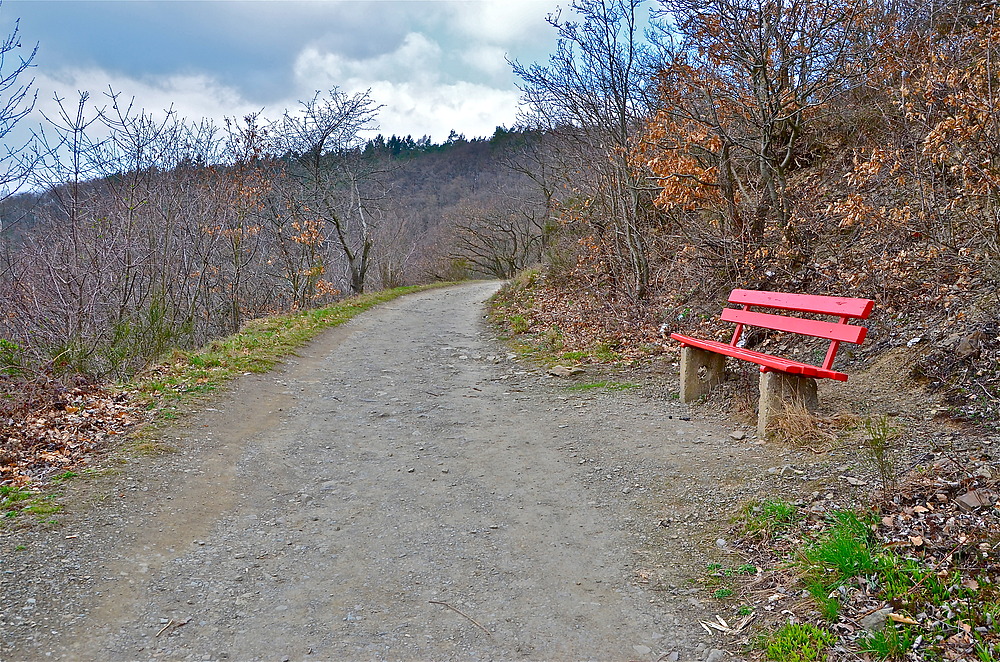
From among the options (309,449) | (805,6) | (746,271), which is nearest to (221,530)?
(309,449)

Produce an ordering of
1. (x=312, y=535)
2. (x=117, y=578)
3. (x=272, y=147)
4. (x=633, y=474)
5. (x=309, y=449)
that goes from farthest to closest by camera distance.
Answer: (x=272, y=147)
(x=309, y=449)
(x=633, y=474)
(x=312, y=535)
(x=117, y=578)

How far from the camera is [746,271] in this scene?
31.6ft

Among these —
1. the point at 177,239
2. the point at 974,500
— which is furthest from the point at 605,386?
the point at 177,239

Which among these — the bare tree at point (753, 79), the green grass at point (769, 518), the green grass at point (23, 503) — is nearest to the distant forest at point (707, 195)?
the bare tree at point (753, 79)

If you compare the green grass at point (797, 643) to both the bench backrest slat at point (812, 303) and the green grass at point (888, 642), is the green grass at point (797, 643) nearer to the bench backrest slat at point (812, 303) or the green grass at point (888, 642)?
the green grass at point (888, 642)

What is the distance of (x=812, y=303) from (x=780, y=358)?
59 cm

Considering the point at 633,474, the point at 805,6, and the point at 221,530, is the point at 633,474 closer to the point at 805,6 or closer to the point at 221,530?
the point at 221,530

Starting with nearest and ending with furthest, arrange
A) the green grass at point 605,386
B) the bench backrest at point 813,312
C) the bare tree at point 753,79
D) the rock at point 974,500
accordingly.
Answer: the rock at point 974,500 < the bench backrest at point 813,312 < the green grass at point 605,386 < the bare tree at point 753,79

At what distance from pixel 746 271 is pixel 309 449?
669 cm

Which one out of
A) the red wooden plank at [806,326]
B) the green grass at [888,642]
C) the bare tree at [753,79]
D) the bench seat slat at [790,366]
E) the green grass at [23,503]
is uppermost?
the bare tree at [753,79]

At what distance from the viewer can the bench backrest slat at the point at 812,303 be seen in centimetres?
516

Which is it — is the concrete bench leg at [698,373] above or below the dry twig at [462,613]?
above

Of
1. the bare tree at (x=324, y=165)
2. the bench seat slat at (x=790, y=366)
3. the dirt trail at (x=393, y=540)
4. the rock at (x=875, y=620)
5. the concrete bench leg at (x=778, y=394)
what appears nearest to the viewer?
the rock at (x=875, y=620)

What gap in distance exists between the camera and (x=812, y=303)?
18.9ft
